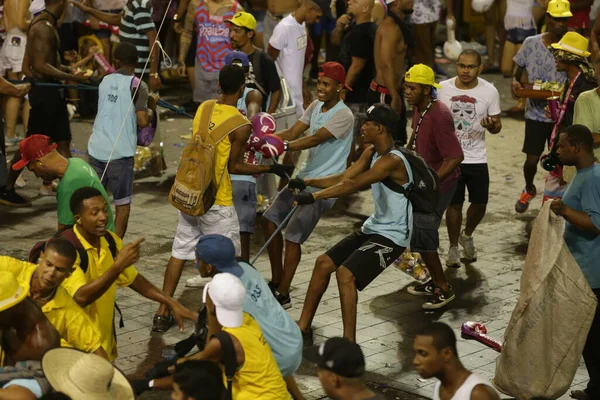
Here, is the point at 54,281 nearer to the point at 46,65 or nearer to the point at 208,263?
the point at 208,263

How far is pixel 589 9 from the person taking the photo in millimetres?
16000

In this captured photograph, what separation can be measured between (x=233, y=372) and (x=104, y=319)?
125 cm

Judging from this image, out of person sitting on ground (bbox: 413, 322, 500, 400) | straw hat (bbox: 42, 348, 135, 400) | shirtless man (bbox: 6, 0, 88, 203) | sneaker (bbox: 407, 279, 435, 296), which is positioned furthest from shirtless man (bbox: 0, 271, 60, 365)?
shirtless man (bbox: 6, 0, 88, 203)

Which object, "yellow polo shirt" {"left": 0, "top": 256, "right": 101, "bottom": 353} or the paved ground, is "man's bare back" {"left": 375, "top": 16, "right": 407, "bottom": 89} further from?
"yellow polo shirt" {"left": 0, "top": 256, "right": 101, "bottom": 353}

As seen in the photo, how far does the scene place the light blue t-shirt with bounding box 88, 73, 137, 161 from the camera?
32.8ft

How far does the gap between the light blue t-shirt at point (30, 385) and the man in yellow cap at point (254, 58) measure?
5.80m

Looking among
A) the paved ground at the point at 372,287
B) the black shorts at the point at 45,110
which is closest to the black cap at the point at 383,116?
the paved ground at the point at 372,287

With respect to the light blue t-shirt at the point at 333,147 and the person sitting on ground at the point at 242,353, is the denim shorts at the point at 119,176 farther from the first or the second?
the person sitting on ground at the point at 242,353

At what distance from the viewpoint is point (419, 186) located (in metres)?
8.36

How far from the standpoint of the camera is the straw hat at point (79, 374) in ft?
17.9

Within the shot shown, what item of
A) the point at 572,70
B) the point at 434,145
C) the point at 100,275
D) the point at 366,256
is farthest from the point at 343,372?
the point at 572,70

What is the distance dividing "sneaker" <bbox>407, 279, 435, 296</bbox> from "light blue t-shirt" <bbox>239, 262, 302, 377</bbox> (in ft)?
10.7

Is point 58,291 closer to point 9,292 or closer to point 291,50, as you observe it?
point 9,292

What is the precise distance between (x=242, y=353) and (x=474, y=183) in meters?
5.06
